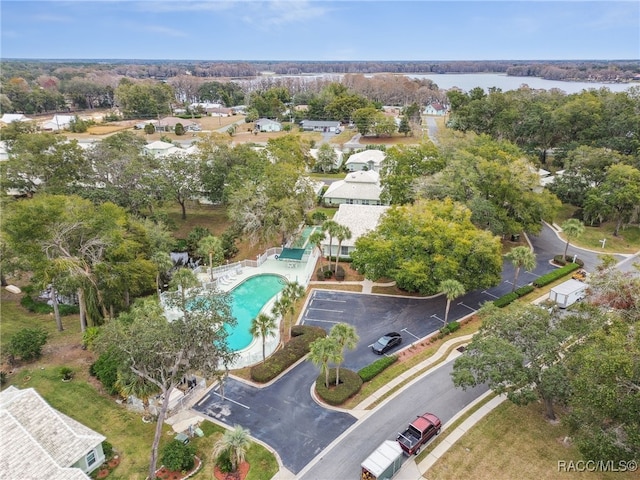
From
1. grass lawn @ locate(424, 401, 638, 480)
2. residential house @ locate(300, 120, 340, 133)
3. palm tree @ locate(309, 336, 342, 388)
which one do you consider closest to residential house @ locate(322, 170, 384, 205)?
palm tree @ locate(309, 336, 342, 388)

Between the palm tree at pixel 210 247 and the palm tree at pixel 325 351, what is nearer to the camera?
the palm tree at pixel 325 351

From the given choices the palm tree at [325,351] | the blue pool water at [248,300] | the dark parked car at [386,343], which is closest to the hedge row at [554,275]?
the dark parked car at [386,343]

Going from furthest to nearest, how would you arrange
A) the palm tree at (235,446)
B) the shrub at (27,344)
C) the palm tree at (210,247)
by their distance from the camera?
the palm tree at (210,247) < the shrub at (27,344) < the palm tree at (235,446)

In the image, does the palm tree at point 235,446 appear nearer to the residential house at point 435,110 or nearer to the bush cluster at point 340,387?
the bush cluster at point 340,387

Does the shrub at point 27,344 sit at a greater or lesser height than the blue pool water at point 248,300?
greater

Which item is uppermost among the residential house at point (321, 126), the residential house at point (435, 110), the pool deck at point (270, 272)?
the residential house at point (435, 110)
